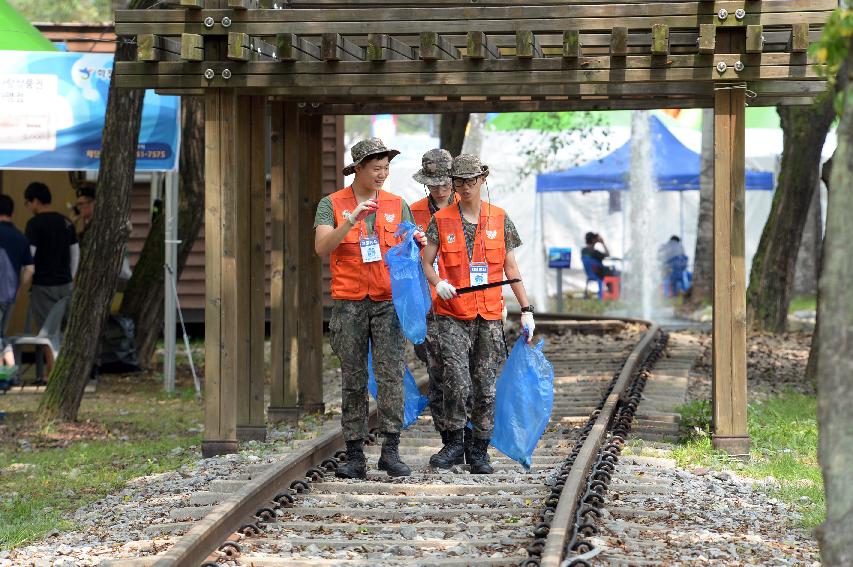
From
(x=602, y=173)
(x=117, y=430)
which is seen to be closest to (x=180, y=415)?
(x=117, y=430)

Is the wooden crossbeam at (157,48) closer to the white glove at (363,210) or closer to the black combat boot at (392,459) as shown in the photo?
the white glove at (363,210)

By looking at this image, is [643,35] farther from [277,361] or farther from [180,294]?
[180,294]

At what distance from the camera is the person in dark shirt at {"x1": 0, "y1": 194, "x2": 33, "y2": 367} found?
14734 millimetres

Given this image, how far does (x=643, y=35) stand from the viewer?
10164 mm

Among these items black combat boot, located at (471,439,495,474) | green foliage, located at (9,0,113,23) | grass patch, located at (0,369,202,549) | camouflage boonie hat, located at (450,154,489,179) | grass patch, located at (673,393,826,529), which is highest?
green foliage, located at (9,0,113,23)

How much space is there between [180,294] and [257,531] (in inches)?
597

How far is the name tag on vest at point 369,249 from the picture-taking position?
28.6ft

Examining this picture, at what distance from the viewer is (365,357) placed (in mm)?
8875

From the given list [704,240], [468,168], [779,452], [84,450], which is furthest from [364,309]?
[704,240]

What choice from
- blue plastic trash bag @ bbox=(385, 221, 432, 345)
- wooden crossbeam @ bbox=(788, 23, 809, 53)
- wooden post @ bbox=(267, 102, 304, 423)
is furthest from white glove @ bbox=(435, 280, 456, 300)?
wooden post @ bbox=(267, 102, 304, 423)

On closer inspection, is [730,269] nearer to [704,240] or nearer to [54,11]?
[704,240]

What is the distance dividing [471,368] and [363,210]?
1465 mm

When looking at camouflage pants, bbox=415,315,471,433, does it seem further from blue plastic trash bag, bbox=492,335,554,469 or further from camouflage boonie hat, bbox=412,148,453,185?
camouflage boonie hat, bbox=412,148,453,185

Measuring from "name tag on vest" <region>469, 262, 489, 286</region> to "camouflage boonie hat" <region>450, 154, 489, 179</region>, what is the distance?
1.81ft
